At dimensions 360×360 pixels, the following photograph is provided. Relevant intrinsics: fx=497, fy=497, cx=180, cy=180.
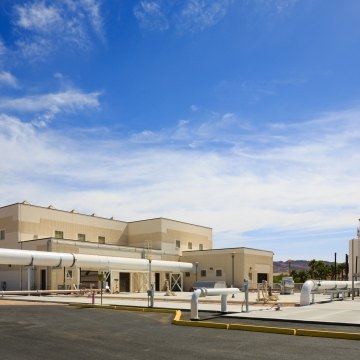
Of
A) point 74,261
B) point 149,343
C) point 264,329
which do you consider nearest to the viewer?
point 149,343

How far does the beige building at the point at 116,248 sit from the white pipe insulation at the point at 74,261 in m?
1.43

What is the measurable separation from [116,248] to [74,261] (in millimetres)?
11062

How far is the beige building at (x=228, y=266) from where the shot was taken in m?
60.7

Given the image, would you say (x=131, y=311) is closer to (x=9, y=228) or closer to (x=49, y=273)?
(x=49, y=273)

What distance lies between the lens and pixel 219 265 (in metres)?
62.0

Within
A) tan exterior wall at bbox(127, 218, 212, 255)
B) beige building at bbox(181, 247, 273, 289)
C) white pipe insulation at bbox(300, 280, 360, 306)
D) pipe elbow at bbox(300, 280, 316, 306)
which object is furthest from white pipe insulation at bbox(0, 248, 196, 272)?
pipe elbow at bbox(300, 280, 316, 306)

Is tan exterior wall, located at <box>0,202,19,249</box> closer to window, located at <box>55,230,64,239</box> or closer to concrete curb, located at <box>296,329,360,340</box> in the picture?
window, located at <box>55,230,64,239</box>

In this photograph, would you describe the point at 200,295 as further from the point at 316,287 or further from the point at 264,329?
the point at 316,287

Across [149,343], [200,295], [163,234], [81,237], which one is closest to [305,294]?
[200,295]

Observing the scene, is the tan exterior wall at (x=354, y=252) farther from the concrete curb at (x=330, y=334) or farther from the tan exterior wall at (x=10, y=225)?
the concrete curb at (x=330, y=334)

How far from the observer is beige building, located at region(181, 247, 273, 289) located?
199 feet

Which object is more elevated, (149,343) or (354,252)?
(149,343)

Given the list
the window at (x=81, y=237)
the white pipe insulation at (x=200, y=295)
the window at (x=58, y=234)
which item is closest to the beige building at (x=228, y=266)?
the window at (x=81, y=237)

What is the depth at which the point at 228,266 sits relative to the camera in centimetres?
6141
